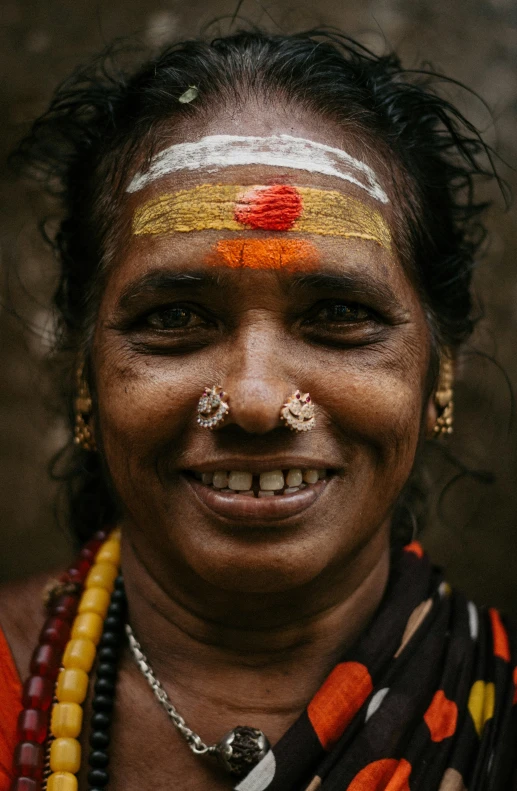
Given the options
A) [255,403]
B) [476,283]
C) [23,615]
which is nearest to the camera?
[255,403]

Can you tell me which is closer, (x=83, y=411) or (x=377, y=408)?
(x=377, y=408)

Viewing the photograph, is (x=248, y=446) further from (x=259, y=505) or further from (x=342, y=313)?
(x=342, y=313)

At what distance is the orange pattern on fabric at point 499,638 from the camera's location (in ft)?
7.07

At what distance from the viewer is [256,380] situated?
1.79 m

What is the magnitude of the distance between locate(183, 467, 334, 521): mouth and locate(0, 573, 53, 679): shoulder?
2.48 ft

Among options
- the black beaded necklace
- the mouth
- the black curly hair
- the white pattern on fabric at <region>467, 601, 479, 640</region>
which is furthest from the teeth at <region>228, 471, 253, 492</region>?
the white pattern on fabric at <region>467, 601, 479, 640</region>

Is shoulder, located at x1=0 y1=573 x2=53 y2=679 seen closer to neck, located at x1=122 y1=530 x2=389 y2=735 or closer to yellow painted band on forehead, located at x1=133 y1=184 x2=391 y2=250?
neck, located at x1=122 y1=530 x2=389 y2=735

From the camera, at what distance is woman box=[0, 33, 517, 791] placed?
1888 mm

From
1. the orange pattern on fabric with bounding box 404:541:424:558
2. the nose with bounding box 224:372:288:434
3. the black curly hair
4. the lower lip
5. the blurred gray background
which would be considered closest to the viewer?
the nose with bounding box 224:372:288:434

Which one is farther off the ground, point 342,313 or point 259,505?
point 342,313

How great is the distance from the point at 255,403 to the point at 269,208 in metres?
0.45

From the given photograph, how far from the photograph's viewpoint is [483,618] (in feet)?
7.57

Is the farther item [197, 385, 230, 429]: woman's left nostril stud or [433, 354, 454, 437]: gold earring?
[433, 354, 454, 437]: gold earring

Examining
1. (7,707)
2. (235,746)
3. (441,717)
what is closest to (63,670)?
(7,707)
